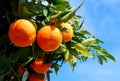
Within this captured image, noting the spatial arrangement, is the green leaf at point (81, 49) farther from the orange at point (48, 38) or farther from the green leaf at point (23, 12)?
the green leaf at point (23, 12)

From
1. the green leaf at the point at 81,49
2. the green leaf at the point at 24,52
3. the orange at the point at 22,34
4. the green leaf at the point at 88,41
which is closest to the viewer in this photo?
the orange at the point at 22,34

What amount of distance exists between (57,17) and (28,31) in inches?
7.8

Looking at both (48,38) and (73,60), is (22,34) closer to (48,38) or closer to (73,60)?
(48,38)

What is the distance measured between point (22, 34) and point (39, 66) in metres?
0.28

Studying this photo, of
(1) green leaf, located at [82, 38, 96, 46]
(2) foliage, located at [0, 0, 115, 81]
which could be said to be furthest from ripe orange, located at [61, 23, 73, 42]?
(1) green leaf, located at [82, 38, 96, 46]

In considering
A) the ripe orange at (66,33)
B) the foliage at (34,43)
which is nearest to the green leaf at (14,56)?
the foliage at (34,43)

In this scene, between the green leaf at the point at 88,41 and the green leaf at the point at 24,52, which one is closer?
the green leaf at the point at 24,52

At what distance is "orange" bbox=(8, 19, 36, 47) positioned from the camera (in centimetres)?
155

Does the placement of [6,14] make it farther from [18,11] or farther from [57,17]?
[57,17]

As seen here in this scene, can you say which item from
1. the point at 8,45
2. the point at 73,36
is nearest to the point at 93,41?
the point at 73,36

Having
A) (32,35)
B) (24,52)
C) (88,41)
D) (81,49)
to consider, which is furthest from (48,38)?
(88,41)

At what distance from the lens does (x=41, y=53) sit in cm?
170

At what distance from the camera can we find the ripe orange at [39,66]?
1.77 m

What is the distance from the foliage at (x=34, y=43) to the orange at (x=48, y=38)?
2.9 inches
